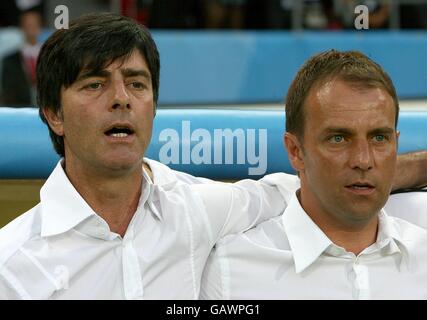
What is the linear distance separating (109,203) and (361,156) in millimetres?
475

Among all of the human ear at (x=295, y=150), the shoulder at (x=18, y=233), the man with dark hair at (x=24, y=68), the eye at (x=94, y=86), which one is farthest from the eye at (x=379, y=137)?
the man with dark hair at (x=24, y=68)

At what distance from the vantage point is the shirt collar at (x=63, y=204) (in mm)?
1707

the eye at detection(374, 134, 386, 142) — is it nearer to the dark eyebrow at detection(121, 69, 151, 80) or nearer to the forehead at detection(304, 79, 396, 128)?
the forehead at detection(304, 79, 396, 128)

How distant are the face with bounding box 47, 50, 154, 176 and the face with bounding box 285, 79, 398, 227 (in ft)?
0.99

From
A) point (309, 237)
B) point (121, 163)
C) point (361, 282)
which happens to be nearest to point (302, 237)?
point (309, 237)

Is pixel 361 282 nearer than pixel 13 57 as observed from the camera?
Yes

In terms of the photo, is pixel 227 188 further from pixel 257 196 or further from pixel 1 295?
pixel 1 295

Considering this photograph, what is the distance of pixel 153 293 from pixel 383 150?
18.8 inches

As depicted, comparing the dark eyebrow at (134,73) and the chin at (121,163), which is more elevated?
the dark eyebrow at (134,73)

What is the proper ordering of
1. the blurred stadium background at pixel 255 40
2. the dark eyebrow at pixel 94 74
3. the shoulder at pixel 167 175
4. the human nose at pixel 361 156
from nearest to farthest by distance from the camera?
the human nose at pixel 361 156 → the dark eyebrow at pixel 94 74 → the shoulder at pixel 167 175 → the blurred stadium background at pixel 255 40

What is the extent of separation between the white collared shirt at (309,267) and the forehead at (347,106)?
0.62ft

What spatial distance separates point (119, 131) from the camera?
5.69 ft

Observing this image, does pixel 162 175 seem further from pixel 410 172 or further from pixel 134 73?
pixel 410 172

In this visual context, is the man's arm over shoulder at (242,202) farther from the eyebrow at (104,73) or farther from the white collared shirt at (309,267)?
the eyebrow at (104,73)
